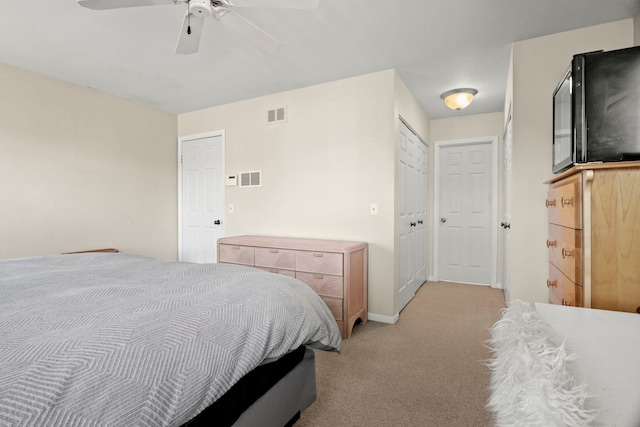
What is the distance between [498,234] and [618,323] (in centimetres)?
390

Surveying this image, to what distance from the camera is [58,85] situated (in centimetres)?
314

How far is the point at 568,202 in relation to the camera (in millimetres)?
1461

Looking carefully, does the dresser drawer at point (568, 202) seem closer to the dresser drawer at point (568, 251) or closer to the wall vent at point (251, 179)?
the dresser drawer at point (568, 251)

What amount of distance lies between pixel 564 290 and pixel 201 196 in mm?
3978

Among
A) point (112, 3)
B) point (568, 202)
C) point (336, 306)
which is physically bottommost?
point (336, 306)

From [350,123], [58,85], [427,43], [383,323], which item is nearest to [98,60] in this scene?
[58,85]

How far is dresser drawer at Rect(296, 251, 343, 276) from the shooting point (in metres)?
2.65

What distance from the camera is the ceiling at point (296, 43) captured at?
2.06m

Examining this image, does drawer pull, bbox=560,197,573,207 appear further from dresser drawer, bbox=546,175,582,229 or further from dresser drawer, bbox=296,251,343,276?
A: dresser drawer, bbox=296,251,343,276

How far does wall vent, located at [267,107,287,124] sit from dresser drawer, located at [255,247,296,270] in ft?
4.92

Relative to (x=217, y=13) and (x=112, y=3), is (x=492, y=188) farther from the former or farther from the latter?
(x=112, y=3)

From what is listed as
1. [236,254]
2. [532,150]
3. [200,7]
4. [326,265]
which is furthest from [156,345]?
[532,150]

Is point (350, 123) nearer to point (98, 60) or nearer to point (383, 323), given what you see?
point (383, 323)

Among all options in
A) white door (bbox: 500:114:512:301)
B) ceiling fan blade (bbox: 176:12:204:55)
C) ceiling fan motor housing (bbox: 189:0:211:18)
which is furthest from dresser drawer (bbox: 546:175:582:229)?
ceiling fan blade (bbox: 176:12:204:55)
